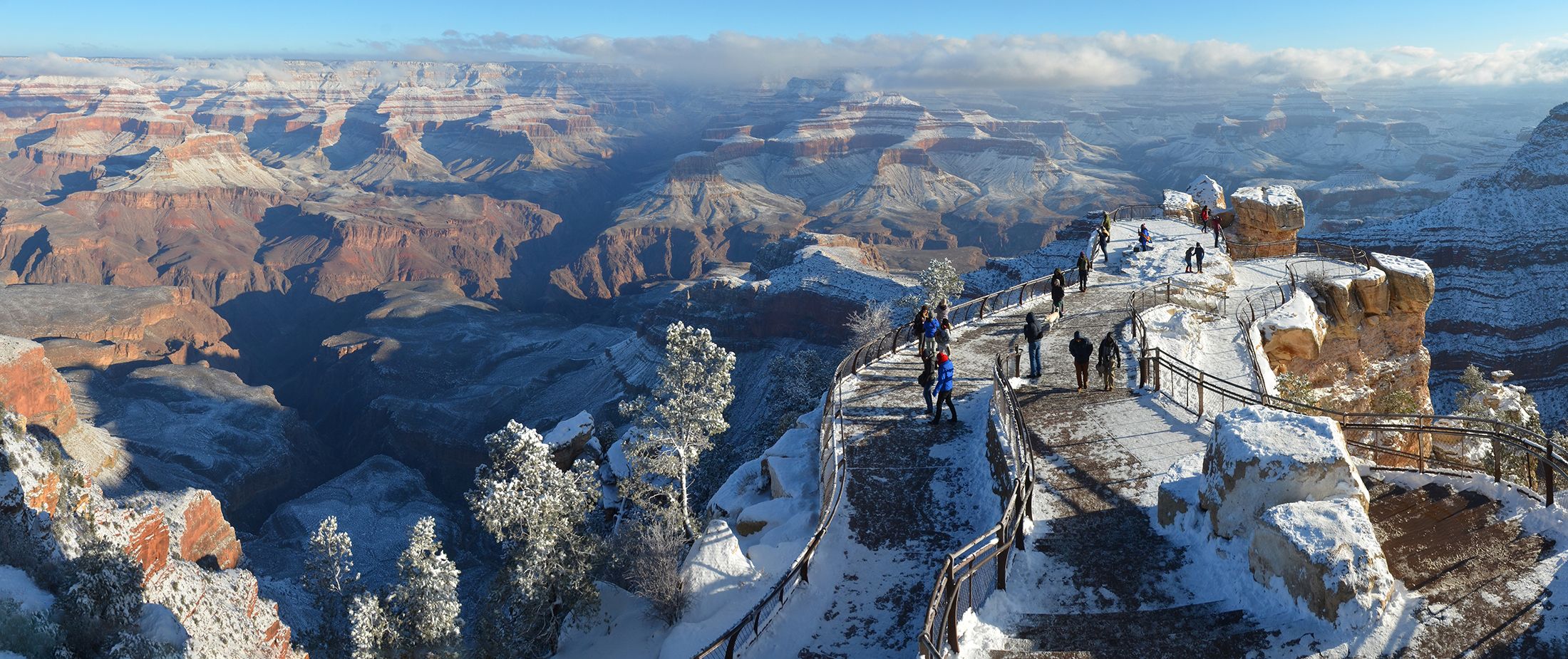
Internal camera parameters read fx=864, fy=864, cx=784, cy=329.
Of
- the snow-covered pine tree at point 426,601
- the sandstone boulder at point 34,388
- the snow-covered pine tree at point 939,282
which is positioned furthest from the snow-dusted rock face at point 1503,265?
the sandstone boulder at point 34,388

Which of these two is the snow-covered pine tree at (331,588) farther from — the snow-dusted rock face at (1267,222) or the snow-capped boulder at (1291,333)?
the snow-dusted rock face at (1267,222)

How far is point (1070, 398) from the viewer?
21.2 meters

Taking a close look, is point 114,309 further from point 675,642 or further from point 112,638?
point 675,642

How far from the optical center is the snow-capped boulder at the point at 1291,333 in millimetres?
30344

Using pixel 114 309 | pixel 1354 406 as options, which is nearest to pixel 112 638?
pixel 1354 406

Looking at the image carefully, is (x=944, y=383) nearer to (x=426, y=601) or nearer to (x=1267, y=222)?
(x=426, y=601)

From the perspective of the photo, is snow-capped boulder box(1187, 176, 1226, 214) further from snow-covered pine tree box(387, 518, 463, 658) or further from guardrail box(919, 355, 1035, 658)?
snow-covered pine tree box(387, 518, 463, 658)

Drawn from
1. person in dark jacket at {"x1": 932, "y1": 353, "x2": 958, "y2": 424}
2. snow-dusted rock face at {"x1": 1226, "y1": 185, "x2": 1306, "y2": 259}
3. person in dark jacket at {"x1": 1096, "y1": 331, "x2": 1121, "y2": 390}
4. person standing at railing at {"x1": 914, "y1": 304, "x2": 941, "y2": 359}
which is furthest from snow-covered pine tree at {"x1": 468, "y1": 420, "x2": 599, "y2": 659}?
snow-dusted rock face at {"x1": 1226, "y1": 185, "x2": 1306, "y2": 259}

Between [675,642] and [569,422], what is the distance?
92.9 feet

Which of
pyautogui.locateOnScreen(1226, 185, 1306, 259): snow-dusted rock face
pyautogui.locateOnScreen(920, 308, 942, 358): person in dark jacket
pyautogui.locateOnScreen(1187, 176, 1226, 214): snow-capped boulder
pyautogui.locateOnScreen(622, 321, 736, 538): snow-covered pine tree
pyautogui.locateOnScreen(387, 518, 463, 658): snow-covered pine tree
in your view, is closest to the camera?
pyautogui.locateOnScreen(920, 308, 942, 358): person in dark jacket

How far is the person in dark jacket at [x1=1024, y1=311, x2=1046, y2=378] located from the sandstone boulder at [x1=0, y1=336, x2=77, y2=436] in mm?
65708

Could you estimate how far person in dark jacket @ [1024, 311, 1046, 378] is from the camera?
22203mm

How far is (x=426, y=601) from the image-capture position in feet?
79.7

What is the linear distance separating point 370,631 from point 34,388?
56.4m
